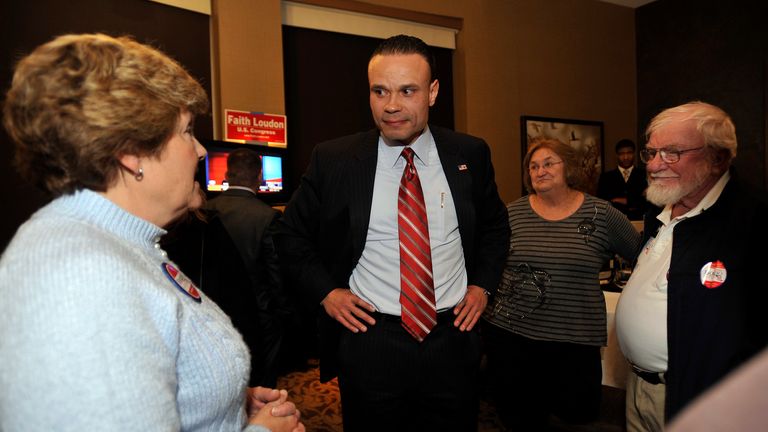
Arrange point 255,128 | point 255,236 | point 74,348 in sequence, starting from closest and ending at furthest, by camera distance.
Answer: point 74,348
point 255,236
point 255,128

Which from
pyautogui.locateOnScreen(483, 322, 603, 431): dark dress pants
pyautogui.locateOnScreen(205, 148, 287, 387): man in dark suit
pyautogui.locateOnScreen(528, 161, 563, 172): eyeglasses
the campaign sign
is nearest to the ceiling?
the campaign sign

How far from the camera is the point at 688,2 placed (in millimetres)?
7582

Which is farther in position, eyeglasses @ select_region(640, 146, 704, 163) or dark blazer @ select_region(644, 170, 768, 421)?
eyeglasses @ select_region(640, 146, 704, 163)

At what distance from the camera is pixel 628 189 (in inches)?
278

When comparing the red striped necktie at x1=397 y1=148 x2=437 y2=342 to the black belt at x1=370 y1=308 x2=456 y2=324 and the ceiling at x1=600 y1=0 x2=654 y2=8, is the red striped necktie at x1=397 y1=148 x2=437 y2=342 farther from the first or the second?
the ceiling at x1=600 y1=0 x2=654 y2=8

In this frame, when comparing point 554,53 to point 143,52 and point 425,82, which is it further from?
point 143,52

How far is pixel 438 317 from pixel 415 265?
202 mm

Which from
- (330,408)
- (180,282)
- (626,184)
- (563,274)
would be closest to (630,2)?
(626,184)

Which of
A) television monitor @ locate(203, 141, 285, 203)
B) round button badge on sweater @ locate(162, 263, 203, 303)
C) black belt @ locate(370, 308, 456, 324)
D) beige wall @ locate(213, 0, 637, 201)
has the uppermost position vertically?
beige wall @ locate(213, 0, 637, 201)

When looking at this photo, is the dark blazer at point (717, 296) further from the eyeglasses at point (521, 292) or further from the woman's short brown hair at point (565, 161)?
the woman's short brown hair at point (565, 161)

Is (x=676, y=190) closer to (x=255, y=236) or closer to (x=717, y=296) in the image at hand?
(x=717, y=296)

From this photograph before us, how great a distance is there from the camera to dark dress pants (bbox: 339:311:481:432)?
1714 millimetres

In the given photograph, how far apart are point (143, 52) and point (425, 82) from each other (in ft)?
3.40

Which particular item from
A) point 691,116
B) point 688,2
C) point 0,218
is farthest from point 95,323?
point 688,2
